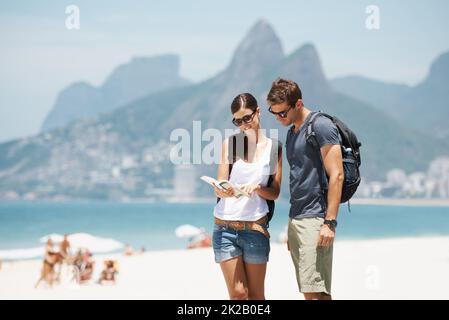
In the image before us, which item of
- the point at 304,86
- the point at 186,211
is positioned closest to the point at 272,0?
the point at 304,86

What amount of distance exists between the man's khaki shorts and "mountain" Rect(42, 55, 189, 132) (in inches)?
5677

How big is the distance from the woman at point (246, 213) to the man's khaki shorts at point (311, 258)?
0.20m

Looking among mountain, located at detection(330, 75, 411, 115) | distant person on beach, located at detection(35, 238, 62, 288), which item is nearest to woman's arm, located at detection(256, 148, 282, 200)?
distant person on beach, located at detection(35, 238, 62, 288)

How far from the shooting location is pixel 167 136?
145m

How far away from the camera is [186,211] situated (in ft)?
316

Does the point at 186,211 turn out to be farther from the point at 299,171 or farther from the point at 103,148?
the point at 299,171

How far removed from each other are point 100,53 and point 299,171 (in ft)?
459

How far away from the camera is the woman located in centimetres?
373

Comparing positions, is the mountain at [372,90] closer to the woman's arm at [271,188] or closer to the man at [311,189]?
the woman's arm at [271,188]

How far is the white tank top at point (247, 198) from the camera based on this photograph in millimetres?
3736

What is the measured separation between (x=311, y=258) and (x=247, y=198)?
44 centimetres
